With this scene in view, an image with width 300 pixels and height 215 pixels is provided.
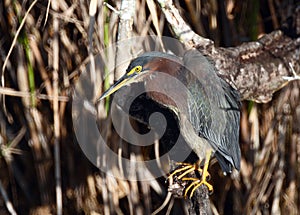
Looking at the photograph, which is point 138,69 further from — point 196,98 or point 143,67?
point 196,98

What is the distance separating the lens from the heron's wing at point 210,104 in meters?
1.97

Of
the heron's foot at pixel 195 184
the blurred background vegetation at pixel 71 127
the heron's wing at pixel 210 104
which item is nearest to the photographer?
the heron's foot at pixel 195 184

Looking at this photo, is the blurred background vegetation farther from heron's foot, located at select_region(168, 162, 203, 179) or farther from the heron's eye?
heron's foot, located at select_region(168, 162, 203, 179)

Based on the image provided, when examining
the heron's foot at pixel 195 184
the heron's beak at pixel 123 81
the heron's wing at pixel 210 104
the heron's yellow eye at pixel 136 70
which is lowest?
the heron's foot at pixel 195 184

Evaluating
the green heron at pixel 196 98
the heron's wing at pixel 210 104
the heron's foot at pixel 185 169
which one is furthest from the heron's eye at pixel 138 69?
the heron's foot at pixel 185 169

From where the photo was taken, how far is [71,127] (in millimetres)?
2416

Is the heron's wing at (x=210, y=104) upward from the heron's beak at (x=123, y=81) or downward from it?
downward

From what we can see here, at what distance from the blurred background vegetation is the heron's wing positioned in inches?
13.0

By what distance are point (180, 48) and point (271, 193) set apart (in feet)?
2.51

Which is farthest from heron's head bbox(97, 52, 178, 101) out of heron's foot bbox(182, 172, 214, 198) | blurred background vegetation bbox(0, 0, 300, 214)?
heron's foot bbox(182, 172, 214, 198)

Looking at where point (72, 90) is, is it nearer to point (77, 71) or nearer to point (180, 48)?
point (77, 71)

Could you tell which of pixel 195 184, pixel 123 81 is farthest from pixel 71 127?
pixel 195 184

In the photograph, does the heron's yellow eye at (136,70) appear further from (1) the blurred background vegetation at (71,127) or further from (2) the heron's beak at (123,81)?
(1) the blurred background vegetation at (71,127)

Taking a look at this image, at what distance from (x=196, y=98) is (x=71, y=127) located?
2.00ft
